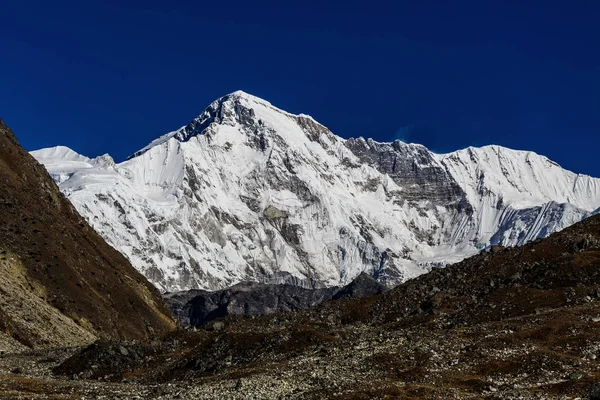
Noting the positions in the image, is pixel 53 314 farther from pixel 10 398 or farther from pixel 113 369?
pixel 10 398

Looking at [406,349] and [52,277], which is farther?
[52,277]

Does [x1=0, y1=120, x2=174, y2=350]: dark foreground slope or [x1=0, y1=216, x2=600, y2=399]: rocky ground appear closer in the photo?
[x1=0, y1=216, x2=600, y2=399]: rocky ground

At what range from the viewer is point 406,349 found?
226 feet

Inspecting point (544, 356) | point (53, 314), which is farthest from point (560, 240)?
point (53, 314)

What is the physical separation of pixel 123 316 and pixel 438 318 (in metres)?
94.3

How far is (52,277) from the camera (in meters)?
144

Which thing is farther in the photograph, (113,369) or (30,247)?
(30,247)

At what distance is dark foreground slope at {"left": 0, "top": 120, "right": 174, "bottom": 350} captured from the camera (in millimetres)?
117938

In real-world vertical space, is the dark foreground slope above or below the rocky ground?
above

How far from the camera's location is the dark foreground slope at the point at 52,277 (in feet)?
387

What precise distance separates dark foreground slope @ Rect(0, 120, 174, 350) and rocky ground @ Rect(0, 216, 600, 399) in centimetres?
2049

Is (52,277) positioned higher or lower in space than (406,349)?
higher

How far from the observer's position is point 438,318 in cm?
8456

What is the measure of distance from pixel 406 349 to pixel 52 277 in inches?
3592
